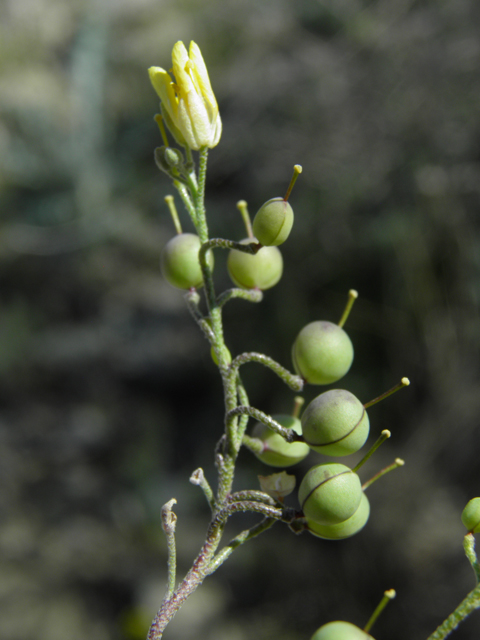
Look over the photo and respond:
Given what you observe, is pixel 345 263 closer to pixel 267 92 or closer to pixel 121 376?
pixel 267 92

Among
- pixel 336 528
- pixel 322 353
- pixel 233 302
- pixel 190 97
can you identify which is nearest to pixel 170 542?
pixel 336 528

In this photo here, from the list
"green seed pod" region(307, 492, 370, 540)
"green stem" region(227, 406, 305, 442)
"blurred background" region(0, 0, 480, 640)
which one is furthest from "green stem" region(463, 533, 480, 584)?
"blurred background" region(0, 0, 480, 640)

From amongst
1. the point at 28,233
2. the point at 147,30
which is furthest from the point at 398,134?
the point at 28,233

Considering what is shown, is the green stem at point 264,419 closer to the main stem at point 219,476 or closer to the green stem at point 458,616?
the main stem at point 219,476

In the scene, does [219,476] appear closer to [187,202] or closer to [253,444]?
[253,444]

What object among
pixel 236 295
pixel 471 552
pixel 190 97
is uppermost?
pixel 190 97

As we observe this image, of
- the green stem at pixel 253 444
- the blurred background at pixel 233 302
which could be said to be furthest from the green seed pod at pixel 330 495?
the blurred background at pixel 233 302
